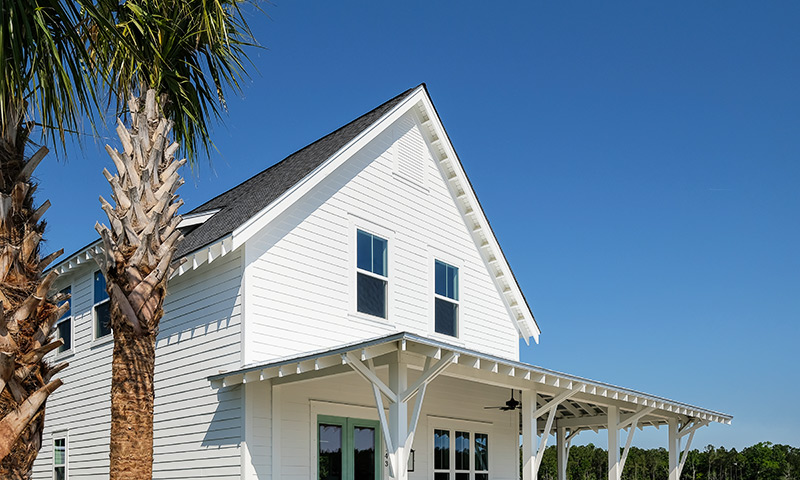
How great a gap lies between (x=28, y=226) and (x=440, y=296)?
8.94 m

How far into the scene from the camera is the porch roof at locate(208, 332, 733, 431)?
30.4 feet

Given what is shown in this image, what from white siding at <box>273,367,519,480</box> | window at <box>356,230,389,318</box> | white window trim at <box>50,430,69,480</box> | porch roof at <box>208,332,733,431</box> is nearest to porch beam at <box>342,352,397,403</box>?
porch roof at <box>208,332,733,431</box>

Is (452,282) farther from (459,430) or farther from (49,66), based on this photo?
(49,66)

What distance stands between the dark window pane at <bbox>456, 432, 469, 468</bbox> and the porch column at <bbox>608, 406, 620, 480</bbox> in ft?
9.04

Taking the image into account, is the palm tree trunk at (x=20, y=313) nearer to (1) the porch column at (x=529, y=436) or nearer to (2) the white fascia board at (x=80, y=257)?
(2) the white fascia board at (x=80, y=257)

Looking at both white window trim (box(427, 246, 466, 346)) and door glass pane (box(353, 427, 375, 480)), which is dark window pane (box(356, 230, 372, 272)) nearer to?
white window trim (box(427, 246, 466, 346))

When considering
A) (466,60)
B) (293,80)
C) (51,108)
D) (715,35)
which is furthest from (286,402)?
(715,35)

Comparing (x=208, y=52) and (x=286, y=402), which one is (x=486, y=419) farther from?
(x=208, y=52)

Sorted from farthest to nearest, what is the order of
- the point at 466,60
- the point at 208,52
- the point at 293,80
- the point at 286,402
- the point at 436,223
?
the point at 466,60, the point at 293,80, the point at 436,223, the point at 286,402, the point at 208,52

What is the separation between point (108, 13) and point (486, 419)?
11.6 meters

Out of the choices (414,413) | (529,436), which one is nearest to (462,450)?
(529,436)

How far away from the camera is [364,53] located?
1969 cm

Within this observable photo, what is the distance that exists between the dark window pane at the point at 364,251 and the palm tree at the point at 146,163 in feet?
13.5

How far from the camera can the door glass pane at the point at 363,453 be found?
41.7ft
